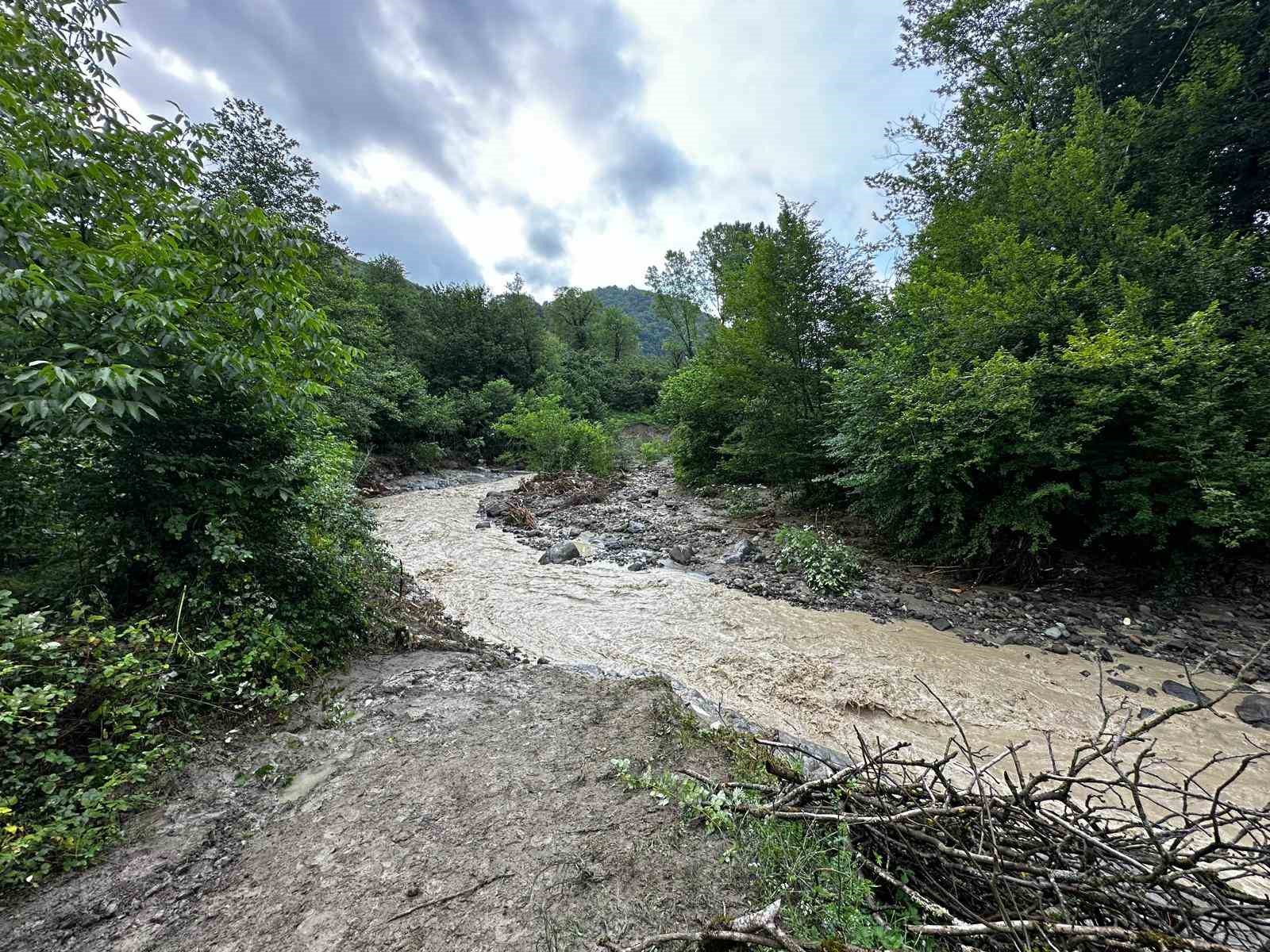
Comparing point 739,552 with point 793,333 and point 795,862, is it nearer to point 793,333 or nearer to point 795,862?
point 793,333

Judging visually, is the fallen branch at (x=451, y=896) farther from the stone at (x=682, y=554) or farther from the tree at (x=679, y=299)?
the tree at (x=679, y=299)

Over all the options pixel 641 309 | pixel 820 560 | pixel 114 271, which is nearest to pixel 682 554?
pixel 820 560

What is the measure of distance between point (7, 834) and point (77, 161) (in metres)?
3.76

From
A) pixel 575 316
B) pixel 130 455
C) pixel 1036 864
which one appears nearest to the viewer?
pixel 1036 864

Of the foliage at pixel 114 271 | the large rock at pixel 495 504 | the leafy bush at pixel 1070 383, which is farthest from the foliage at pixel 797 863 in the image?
the large rock at pixel 495 504

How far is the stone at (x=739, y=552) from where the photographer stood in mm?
8367

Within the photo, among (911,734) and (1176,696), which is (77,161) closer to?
(911,734)

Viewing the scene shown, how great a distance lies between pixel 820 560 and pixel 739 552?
1.54m

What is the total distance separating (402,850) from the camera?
2090 mm

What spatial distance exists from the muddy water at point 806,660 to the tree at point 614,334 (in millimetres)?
36017

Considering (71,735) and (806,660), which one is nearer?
(71,735)

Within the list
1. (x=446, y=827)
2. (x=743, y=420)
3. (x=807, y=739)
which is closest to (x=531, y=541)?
(x=743, y=420)

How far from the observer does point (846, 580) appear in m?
6.99

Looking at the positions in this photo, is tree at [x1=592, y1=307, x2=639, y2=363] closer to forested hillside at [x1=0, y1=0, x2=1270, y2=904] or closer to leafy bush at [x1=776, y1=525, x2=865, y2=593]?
forested hillside at [x1=0, y1=0, x2=1270, y2=904]
